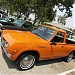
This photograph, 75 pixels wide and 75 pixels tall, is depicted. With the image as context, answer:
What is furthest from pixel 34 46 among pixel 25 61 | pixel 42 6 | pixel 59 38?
pixel 42 6

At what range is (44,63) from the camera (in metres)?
6.60

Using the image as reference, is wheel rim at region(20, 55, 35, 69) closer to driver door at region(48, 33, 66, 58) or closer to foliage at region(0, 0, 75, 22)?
driver door at region(48, 33, 66, 58)

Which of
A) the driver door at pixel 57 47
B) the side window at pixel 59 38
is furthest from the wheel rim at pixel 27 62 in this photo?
the side window at pixel 59 38

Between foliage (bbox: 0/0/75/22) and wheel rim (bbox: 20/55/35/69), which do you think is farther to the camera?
foliage (bbox: 0/0/75/22)

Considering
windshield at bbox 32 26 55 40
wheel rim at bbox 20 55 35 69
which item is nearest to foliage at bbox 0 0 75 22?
windshield at bbox 32 26 55 40

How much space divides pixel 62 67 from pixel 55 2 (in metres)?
19.9

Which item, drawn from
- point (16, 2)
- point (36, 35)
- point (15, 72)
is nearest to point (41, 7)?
point (16, 2)

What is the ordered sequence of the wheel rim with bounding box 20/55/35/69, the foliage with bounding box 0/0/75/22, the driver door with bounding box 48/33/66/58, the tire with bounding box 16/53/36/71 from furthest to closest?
the foliage with bounding box 0/0/75/22, the driver door with bounding box 48/33/66/58, the wheel rim with bounding box 20/55/35/69, the tire with bounding box 16/53/36/71

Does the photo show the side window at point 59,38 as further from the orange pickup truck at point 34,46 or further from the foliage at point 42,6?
the foliage at point 42,6

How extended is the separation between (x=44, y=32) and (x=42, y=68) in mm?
1568

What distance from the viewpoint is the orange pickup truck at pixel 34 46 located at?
16.5 ft

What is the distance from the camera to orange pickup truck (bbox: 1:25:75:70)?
5.03 meters

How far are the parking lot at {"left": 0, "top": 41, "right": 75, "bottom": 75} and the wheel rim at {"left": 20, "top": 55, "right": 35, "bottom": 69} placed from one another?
0.21 metres

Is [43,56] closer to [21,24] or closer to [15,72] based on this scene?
[15,72]
